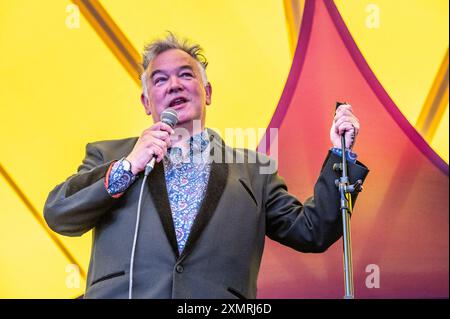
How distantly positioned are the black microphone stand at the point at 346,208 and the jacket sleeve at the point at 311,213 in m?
0.06

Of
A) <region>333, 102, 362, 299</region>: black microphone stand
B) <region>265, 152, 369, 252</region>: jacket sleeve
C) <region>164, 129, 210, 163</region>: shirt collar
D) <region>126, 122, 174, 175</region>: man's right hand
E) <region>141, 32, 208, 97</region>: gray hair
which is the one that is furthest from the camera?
<region>141, 32, 208, 97</region>: gray hair

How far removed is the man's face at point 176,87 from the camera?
2207 millimetres

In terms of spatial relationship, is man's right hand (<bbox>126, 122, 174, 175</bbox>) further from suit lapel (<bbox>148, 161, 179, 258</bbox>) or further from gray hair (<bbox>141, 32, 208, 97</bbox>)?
gray hair (<bbox>141, 32, 208, 97</bbox>)

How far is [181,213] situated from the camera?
6.62 ft

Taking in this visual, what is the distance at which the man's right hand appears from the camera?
1860mm

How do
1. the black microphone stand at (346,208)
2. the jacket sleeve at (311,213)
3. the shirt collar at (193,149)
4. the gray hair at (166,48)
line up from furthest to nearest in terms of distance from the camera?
the gray hair at (166,48)
the shirt collar at (193,149)
the jacket sleeve at (311,213)
the black microphone stand at (346,208)

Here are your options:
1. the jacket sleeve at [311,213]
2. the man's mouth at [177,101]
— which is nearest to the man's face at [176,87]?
the man's mouth at [177,101]

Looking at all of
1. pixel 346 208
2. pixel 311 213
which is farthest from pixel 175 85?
pixel 346 208

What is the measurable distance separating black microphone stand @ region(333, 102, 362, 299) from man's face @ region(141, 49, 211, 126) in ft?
1.66

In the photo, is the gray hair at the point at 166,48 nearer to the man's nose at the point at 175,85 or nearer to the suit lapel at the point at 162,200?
the man's nose at the point at 175,85

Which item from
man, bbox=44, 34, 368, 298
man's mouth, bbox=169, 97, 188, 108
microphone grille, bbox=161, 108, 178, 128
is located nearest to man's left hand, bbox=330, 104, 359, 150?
man, bbox=44, 34, 368, 298

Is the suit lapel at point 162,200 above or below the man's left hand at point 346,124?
above
